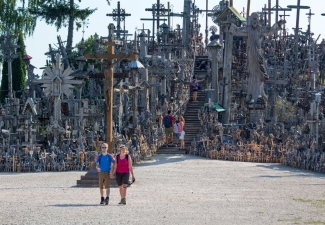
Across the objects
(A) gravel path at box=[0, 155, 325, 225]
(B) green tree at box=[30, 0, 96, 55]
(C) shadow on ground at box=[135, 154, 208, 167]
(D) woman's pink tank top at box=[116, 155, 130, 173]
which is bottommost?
(A) gravel path at box=[0, 155, 325, 225]

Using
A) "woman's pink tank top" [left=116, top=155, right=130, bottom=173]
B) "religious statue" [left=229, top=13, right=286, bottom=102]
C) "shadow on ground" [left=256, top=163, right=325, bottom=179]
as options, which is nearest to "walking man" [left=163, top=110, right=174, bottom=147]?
"religious statue" [left=229, top=13, right=286, bottom=102]

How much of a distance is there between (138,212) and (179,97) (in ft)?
71.4

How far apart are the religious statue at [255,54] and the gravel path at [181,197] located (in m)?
6.93

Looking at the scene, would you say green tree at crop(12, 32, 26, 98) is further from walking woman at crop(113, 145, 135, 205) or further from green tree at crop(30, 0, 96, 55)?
walking woman at crop(113, 145, 135, 205)

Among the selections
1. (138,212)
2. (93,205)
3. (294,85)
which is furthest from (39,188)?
(294,85)

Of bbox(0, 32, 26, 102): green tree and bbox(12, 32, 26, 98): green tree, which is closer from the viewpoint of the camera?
bbox(0, 32, 26, 102): green tree

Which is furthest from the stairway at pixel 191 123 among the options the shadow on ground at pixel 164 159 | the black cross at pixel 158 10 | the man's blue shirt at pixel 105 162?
the black cross at pixel 158 10

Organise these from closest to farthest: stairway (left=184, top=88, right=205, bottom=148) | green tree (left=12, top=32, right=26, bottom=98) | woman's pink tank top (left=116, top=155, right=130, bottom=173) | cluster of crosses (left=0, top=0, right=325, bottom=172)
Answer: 1. woman's pink tank top (left=116, top=155, right=130, bottom=173)
2. cluster of crosses (left=0, top=0, right=325, bottom=172)
3. stairway (left=184, top=88, right=205, bottom=148)
4. green tree (left=12, top=32, right=26, bottom=98)

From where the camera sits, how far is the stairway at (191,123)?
1313 inches

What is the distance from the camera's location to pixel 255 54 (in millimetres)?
34781

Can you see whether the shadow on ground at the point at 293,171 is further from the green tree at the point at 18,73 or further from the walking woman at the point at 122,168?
the green tree at the point at 18,73

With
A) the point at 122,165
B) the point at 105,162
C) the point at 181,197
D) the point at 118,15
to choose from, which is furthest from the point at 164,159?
the point at 118,15

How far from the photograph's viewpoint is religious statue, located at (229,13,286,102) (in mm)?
34562

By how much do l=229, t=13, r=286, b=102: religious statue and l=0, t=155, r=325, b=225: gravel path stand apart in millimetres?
6929
